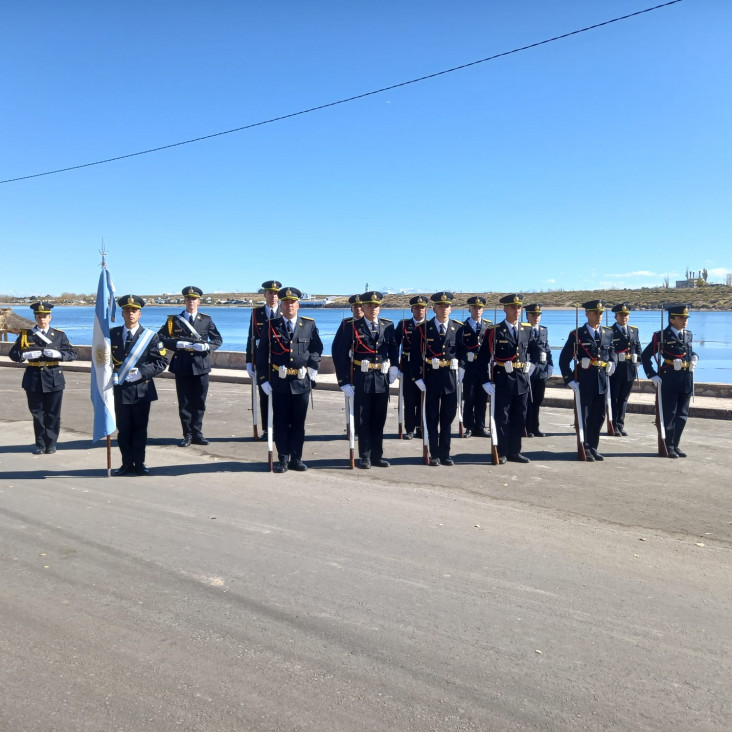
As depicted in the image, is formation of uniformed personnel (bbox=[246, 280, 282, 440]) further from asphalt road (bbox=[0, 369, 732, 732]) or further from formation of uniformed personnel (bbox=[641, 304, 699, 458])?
formation of uniformed personnel (bbox=[641, 304, 699, 458])

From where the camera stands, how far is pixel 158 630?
4.20m

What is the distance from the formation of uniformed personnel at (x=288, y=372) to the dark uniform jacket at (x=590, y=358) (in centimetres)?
335

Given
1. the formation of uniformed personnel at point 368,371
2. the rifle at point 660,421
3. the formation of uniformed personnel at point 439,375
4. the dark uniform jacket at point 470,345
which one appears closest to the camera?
the formation of uniformed personnel at point 368,371

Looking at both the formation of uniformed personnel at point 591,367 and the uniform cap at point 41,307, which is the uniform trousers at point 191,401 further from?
the formation of uniformed personnel at point 591,367

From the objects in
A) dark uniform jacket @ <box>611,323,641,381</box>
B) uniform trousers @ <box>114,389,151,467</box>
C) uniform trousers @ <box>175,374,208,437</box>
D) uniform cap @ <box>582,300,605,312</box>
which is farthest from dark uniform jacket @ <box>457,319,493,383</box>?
uniform trousers @ <box>114,389,151,467</box>

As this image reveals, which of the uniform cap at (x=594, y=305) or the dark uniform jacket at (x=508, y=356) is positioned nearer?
the dark uniform jacket at (x=508, y=356)

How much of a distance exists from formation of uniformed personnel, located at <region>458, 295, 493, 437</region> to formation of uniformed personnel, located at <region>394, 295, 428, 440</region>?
812mm

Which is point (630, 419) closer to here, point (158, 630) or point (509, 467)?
point (509, 467)

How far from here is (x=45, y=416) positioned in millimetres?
9695

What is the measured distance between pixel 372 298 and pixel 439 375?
1.26 metres

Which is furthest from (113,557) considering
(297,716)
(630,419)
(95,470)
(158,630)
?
(630,419)

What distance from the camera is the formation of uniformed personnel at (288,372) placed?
8.61 metres

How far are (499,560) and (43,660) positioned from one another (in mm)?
3083

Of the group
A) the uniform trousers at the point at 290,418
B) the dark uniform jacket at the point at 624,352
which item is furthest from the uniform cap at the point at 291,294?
the dark uniform jacket at the point at 624,352
